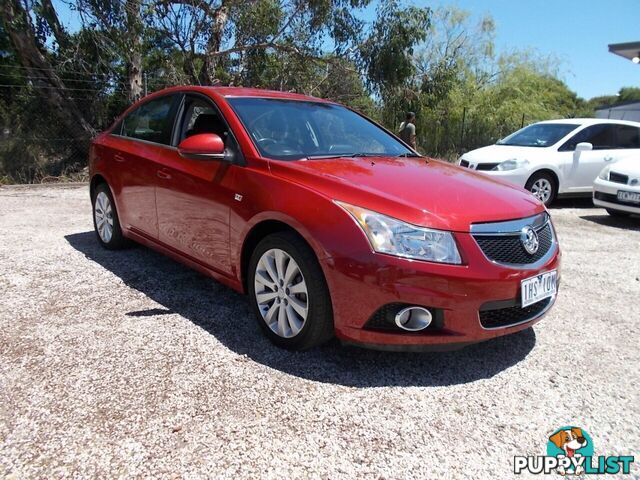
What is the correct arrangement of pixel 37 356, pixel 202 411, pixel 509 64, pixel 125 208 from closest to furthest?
1. pixel 202 411
2. pixel 37 356
3. pixel 125 208
4. pixel 509 64

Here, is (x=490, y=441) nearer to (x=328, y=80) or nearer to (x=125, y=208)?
(x=125, y=208)

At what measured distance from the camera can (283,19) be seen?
12.8m

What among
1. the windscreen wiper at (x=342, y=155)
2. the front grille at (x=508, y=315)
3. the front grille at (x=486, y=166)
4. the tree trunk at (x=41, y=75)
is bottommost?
the front grille at (x=508, y=315)

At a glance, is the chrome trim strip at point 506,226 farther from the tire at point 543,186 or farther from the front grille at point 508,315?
the tire at point 543,186

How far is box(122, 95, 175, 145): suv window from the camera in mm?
4008

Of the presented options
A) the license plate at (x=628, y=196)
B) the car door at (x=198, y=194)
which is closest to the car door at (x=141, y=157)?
the car door at (x=198, y=194)

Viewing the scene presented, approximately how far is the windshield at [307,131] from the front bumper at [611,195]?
484 centimetres

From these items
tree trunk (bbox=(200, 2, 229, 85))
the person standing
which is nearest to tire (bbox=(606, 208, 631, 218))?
the person standing

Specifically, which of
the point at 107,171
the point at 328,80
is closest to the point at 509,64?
the point at 328,80

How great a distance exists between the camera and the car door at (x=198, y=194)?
3250 millimetres

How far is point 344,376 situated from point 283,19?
1194 centimetres

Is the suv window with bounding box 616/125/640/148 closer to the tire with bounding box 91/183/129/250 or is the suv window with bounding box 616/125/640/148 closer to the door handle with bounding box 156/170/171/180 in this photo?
the door handle with bounding box 156/170/171/180

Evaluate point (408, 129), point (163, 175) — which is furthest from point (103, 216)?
point (408, 129)

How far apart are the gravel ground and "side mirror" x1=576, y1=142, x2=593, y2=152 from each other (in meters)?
Answer: 5.21
